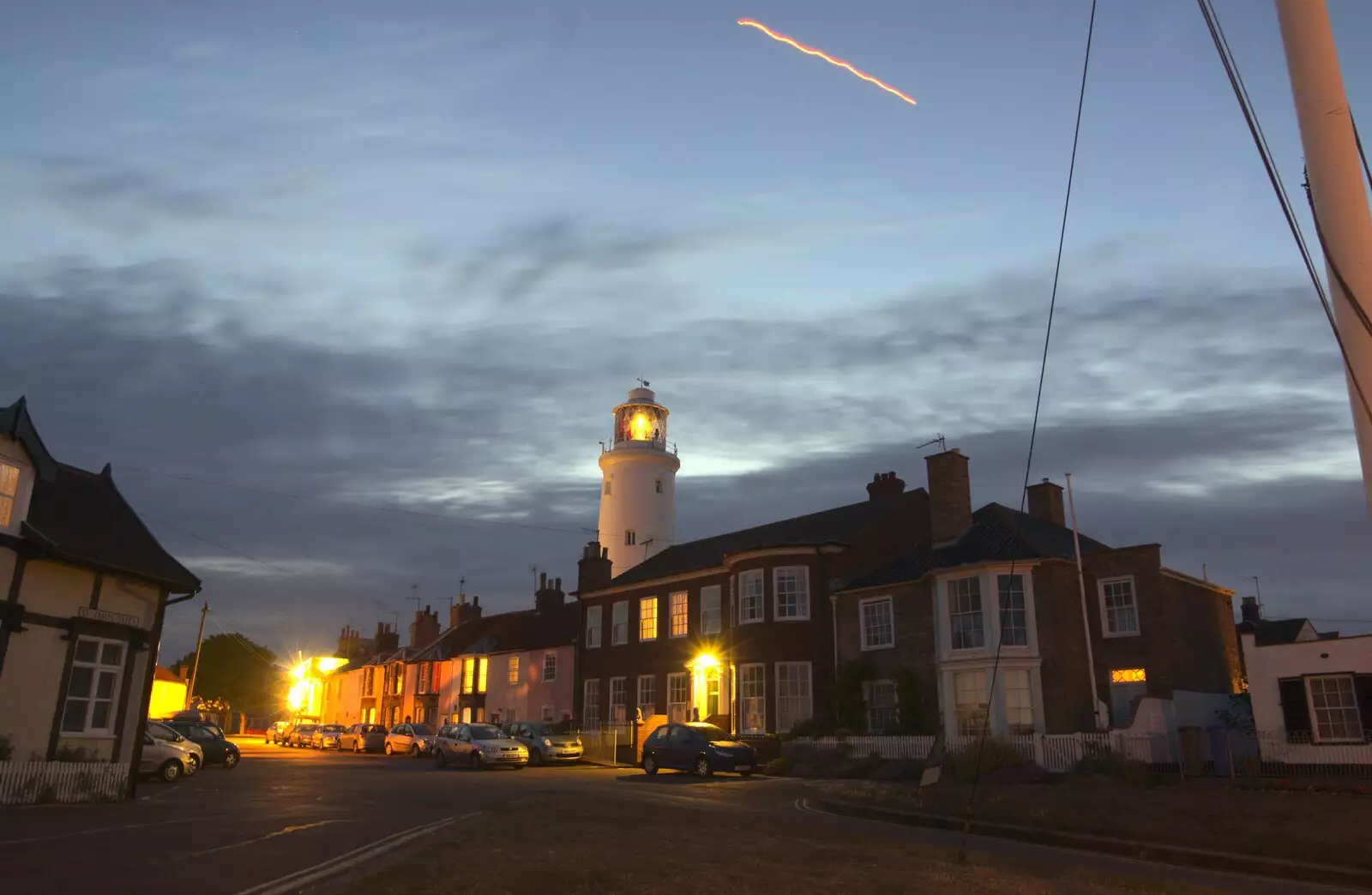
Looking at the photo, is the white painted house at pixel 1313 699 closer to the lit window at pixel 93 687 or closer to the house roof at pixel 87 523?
the house roof at pixel 87 523

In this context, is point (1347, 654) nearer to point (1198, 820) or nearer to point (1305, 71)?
point (1198, 820)

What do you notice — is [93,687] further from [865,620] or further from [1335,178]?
[865,620]

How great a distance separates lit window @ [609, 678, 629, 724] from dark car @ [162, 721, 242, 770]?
17052 millimetres

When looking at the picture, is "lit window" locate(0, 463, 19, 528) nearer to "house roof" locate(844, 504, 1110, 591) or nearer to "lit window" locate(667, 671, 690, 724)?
"house roof" locate(844, 504, 1110, 591)

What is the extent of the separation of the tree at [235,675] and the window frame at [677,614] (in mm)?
62300

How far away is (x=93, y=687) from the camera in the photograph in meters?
19.2

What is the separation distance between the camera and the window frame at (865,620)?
33.7m

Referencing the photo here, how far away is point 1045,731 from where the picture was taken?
28578 millimetres

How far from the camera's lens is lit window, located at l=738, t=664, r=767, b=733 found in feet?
119

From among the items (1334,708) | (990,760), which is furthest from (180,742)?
(1334,708)

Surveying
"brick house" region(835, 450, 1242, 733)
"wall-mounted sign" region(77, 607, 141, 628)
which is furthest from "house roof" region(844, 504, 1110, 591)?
"wall-mounted sign" region(77, 607, 141, 628)

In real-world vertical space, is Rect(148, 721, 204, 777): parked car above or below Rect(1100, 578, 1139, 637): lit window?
below

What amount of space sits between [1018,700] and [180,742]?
23320 mm

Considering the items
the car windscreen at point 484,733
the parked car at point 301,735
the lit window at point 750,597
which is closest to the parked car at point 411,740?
the car windscreen at point 484,733
